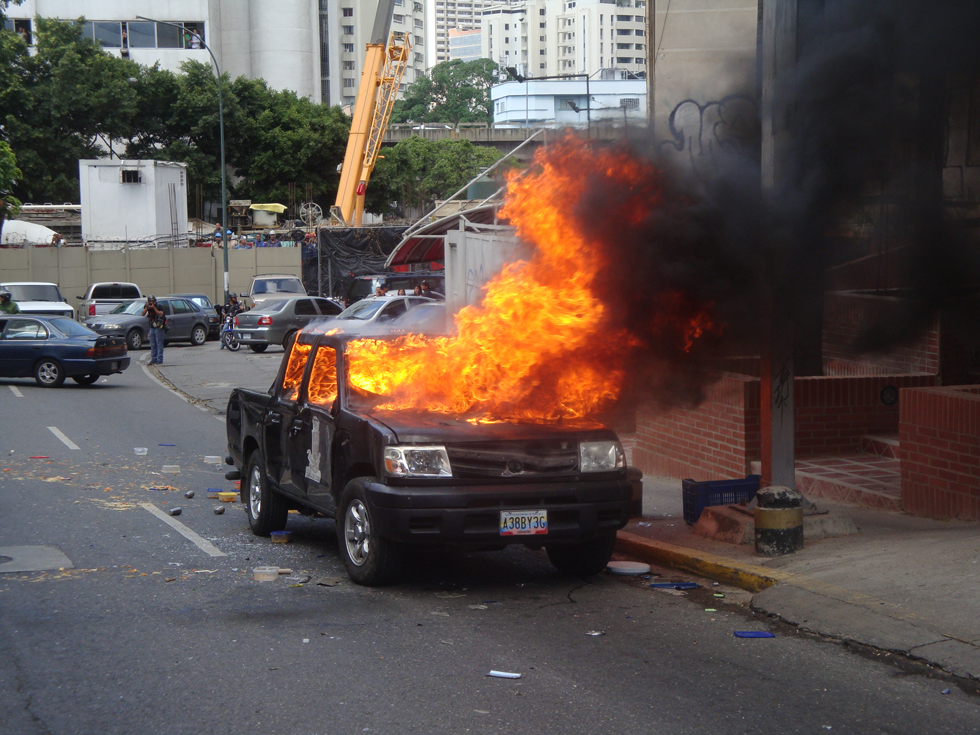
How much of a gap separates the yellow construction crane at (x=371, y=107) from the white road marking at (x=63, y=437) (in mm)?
32573

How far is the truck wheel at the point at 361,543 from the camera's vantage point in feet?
22.0

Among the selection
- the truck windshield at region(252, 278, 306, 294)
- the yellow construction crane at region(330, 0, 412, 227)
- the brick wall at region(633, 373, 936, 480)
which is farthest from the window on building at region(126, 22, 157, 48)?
the brick wall at region(633, 373, 936, 480)

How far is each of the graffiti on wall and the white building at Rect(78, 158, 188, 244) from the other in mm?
43290

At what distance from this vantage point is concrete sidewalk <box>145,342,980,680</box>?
5.64 metres

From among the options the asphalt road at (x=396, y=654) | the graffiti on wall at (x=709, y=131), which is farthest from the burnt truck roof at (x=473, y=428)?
the graffiti on wall at (x=709, y=131)

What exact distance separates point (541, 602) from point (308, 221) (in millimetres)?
42510

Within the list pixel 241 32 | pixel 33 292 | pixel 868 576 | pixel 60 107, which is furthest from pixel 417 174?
pixel 868 576

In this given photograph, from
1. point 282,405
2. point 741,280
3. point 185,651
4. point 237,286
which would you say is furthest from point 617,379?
point 237,286

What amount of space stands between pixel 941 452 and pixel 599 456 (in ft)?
9.41

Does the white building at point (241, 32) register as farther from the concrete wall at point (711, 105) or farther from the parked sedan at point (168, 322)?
the concrete wall at point (711, 105)

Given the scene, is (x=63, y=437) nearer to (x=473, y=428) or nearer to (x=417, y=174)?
(x=473, y=428)

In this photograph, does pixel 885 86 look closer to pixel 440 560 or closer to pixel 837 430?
pixel 837 430

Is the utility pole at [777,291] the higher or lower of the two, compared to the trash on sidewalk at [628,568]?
higher

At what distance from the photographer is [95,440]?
14367mm
